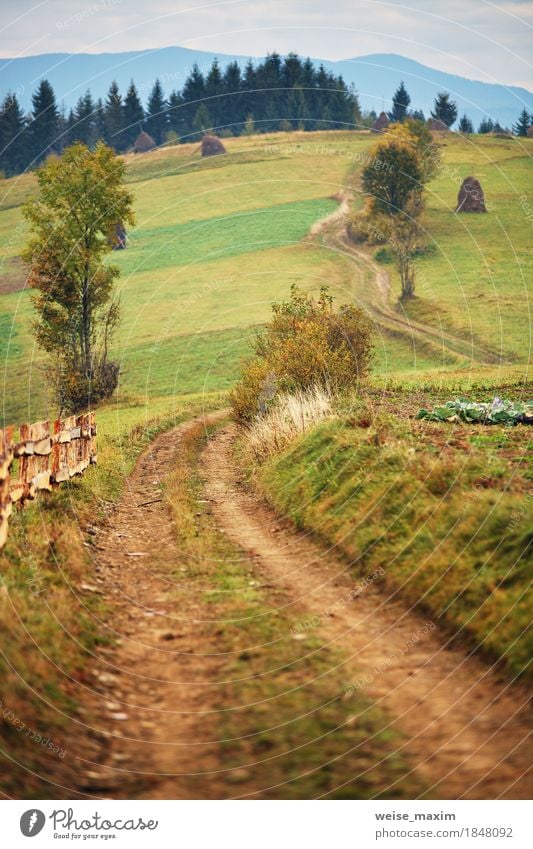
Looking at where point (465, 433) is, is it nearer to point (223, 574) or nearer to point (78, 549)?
point (223, 574)

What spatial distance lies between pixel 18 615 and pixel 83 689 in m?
1.47

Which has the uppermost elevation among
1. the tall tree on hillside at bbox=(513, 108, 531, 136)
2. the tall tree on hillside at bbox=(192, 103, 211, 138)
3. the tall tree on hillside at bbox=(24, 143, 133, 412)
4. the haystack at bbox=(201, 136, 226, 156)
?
the tall tree on hillside at bbox=(192, 103, 211, 138)

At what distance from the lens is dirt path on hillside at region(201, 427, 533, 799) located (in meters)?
7.49

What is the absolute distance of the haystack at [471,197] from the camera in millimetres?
91188

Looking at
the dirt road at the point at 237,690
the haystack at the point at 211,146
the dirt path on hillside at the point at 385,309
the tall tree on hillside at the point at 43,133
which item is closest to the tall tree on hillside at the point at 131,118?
the tall tree on hillside at the point at 43,133

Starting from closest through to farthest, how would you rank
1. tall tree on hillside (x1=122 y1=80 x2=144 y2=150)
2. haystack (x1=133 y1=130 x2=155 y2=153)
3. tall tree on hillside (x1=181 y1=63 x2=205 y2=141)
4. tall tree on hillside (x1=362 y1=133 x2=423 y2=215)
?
tall tree on hillside (x1=362 y1=133 x2=423 y2=215) < haystack (x1=133 y1=130 x2=155 y2=153) < tall tree on hillside (x1=181 y1=63 x2=205 y2=141) < tall tree on hillside (x1=122 y1=80 x2=144 y2=150)

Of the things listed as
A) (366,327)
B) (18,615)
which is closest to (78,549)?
(18,615)

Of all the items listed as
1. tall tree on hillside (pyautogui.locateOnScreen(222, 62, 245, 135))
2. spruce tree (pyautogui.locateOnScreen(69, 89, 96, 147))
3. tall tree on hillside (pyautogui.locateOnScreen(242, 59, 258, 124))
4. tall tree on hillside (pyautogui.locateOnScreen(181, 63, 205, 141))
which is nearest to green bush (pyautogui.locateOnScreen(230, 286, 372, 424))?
spruce tree (pyautogui.locateOnScreen(69, 89, 96, 147))

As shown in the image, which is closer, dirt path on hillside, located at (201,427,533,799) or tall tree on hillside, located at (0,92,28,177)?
dirt path on hillside, located at (201,427,533,799)

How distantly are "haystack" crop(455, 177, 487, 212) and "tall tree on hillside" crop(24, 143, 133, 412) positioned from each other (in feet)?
182

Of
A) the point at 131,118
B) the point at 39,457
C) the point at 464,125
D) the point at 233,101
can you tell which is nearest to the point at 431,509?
the point at 39,457

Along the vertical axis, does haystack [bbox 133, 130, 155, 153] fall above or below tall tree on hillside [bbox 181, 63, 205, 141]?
below

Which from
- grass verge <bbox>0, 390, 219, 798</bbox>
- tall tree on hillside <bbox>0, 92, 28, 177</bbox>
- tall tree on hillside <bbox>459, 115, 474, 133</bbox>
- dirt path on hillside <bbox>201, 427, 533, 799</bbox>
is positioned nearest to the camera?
dirt path on hillside <bbox>201, 427, 533, 799</bbox>

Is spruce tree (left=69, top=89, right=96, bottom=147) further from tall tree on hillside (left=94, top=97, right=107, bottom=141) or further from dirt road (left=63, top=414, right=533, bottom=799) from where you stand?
dirt road (left=63, top=414, right=533, bottom=799)
